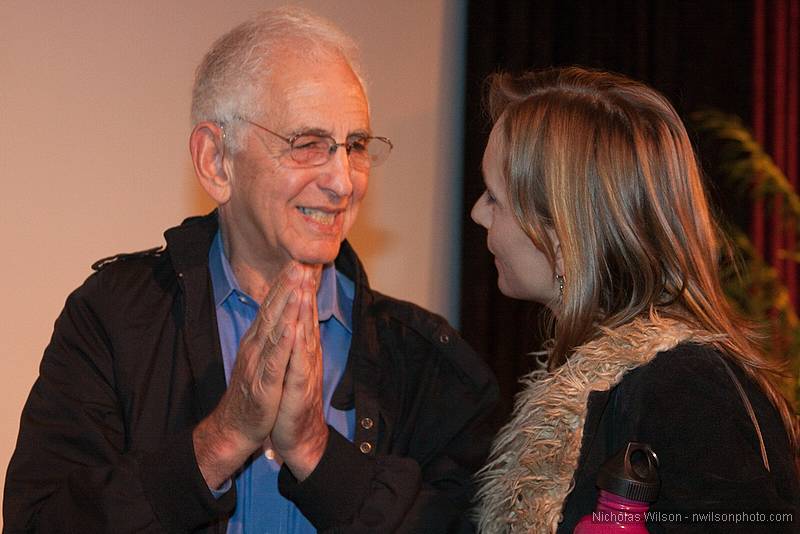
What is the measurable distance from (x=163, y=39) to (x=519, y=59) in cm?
162

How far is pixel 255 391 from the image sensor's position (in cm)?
182

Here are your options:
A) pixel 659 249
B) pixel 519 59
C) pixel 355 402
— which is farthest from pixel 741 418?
pixel 519 59

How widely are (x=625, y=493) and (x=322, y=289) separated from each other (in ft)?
3.43

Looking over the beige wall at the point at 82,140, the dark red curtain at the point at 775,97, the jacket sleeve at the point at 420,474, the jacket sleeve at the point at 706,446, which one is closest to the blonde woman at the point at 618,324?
the jacket sleeve at the point at 706,446

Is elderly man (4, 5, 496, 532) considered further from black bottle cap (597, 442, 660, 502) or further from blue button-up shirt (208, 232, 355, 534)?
black bottle cap (597, 442, 660, 502)

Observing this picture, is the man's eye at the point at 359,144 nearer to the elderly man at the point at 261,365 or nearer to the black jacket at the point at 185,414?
the elderly man at the point at 261,365

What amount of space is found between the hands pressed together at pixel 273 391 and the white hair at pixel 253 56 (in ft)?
1.69

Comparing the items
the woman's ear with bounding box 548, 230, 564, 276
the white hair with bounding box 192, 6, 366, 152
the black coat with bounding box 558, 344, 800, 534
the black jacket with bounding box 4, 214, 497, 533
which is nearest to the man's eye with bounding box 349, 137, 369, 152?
the white hair with bounding box 192, 6, 366, 152

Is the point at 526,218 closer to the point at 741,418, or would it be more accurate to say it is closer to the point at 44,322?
the point at 741,418

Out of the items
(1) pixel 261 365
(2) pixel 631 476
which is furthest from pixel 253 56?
(2) pixel 631 476

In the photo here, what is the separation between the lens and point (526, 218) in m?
1.93

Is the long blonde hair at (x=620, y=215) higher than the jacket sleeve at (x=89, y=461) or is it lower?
higher

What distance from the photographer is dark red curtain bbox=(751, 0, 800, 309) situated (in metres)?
4.51

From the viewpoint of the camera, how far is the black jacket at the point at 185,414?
187 cm
